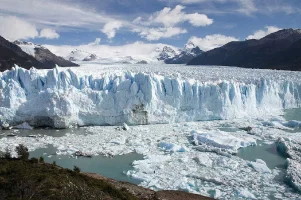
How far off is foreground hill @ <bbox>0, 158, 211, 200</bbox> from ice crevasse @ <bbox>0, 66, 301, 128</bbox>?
8.43m

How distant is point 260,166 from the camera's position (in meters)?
11.7

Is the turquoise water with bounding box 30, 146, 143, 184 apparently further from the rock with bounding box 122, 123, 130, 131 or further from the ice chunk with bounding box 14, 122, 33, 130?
the ice chunk with bounding box 14, 122, 33, 130

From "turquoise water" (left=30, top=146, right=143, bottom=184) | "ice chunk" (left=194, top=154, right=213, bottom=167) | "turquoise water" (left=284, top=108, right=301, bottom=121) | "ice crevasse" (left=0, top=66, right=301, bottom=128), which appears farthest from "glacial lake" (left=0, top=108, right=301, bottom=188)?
"turquoise water" (left=284, top=108, right=301, bottom=121)

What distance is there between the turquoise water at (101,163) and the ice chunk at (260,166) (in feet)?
14.2

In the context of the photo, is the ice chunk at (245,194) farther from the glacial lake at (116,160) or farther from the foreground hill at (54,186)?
the glacial lake at (116,160)

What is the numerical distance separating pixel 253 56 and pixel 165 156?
57.3 meters

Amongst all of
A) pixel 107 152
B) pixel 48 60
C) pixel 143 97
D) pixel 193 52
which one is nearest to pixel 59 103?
pixel 143 97

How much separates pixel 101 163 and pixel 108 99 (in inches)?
272

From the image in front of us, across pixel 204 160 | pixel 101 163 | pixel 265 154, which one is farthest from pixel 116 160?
pixel 265 154

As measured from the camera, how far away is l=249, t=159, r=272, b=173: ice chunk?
1141 cm

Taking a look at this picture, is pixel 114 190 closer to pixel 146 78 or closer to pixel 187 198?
pixel 187 198

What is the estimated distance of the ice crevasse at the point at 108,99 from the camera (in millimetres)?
18219

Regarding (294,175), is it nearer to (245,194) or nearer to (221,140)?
(245,194)

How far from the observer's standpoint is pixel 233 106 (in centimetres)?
2042
